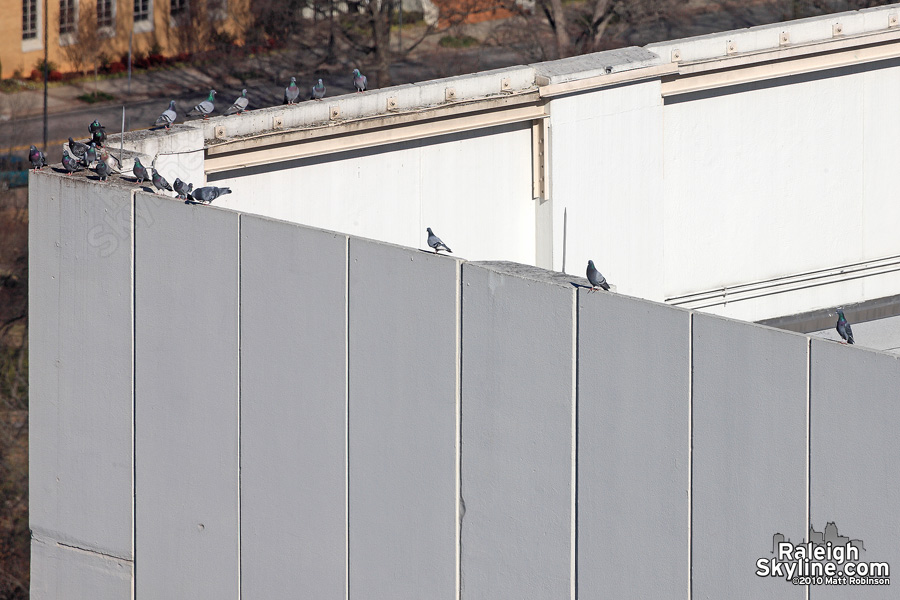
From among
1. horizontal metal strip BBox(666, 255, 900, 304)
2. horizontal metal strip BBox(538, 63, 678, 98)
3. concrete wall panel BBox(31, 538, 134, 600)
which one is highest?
horizontal metal strip BBox(538, 63, 678, 98)

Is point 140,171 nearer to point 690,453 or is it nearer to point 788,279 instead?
point 690,453

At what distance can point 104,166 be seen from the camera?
1245 centimetres

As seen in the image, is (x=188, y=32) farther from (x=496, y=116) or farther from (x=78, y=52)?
(x=496, y=116)

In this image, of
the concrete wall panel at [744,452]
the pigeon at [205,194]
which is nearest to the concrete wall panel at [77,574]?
the pigeon at [205,194]

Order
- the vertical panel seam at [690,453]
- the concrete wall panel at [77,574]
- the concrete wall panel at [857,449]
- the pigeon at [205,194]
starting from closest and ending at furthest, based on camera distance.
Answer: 1. the concrete wall panel at [857,449]
2. the vertical panel seam at [690,453]
3. the pigeon at [205,194]
4. the concrete wall panel at [77,574]

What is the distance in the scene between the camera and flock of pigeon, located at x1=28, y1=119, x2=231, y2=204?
1248 centimetres

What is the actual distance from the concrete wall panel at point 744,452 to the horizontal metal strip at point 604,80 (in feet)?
27.4

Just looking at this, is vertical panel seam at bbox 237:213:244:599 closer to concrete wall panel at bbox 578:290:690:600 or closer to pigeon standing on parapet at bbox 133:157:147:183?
pigeon standing on parapet at bbox 133:157:147:183

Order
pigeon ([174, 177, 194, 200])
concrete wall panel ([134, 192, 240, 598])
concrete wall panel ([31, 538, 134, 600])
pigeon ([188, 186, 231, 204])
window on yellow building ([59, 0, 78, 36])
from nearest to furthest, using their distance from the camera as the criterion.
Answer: concrete wall panel ([134, 192, 240, 598]) → pigeon ([174, 177, 194, 200]) → pigeon ([188, 186, 231, 204]) → concrete wall panel ([31, 538, 134, 600]) → window on yellow building ([59, 0, 78, 36])

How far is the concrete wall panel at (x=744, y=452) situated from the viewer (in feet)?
31.6

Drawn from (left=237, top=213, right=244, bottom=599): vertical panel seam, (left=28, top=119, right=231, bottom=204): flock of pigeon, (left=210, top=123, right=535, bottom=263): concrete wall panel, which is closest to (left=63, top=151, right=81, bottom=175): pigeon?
(left=28, top=119, right=231, bottom=204): flock of pigeon

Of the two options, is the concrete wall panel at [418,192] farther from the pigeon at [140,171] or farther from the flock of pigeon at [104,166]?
the pigeon at [140,171]

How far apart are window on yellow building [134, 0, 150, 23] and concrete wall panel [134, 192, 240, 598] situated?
38.7 m

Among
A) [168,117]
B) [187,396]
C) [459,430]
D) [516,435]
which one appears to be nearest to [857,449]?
[516,435]
